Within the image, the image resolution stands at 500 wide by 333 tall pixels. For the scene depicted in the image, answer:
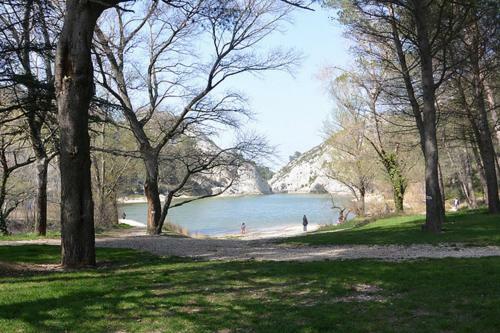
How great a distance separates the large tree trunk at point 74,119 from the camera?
30.0 feet

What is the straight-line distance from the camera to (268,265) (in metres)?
9.61

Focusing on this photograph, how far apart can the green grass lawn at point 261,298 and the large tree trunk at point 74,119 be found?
0.76m

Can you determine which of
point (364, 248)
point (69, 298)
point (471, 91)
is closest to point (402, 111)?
point (471, 91)

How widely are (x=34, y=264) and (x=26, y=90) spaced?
404cm

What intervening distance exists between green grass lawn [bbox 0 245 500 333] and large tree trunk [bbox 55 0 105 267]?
0.76 m

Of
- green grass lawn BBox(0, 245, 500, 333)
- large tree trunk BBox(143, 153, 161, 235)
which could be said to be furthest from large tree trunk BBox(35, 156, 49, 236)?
green grass lawn BBox(0, 245, 500, 333)

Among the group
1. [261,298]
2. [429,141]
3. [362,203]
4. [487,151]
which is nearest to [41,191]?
[429,141]

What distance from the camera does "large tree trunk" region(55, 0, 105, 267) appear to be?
9.14 m

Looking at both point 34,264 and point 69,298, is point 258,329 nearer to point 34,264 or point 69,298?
point 69,298

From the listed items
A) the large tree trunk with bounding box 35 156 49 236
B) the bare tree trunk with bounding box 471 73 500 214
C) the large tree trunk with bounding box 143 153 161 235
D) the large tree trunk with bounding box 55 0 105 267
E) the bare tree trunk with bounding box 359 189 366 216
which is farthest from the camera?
the bare tree trunk with bounding box 359 189 366 216

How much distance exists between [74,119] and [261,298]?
4978mm

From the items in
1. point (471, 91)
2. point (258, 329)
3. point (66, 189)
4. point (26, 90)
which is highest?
point (471, 91)

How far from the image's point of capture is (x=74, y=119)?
9.19 metres

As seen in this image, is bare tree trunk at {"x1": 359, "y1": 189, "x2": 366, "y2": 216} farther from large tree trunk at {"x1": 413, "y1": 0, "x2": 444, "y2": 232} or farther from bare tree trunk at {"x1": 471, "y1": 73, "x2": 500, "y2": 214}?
large tree trunk at {"x1": 413, "y1": 0, "x2": 444, "y2": 232}
